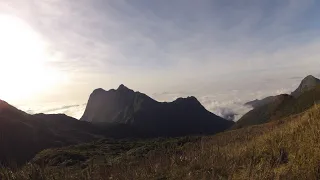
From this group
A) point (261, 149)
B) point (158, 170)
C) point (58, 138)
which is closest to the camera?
point (158, 170)

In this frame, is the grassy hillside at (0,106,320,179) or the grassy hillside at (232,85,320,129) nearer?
the grassy hillside at (0,106,320,179)

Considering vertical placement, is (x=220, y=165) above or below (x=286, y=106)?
below

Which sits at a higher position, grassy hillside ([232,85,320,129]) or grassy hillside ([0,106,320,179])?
grassy hillside ([232,85,320,129])

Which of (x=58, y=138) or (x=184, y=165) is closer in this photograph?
(x=184, y=165)

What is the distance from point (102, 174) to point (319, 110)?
568cm

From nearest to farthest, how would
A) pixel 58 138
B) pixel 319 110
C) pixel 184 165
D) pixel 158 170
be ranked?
pixel 158 170 < pixel 184 165 < pixel 319 110 < pixel 58 138

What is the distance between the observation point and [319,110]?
9305 millimetres

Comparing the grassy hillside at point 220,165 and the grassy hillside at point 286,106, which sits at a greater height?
the grassy hillside at point 286,106

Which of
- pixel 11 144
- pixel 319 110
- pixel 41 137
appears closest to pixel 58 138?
pixel 41 137

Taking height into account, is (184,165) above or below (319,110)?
below

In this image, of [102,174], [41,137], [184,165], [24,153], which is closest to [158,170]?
[184,165]

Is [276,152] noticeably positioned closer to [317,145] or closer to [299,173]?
→ [317,145]

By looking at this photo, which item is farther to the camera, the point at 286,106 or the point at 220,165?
the point at 286,106

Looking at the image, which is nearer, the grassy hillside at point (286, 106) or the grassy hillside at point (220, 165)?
the grassy hillside at point (220, 165)
